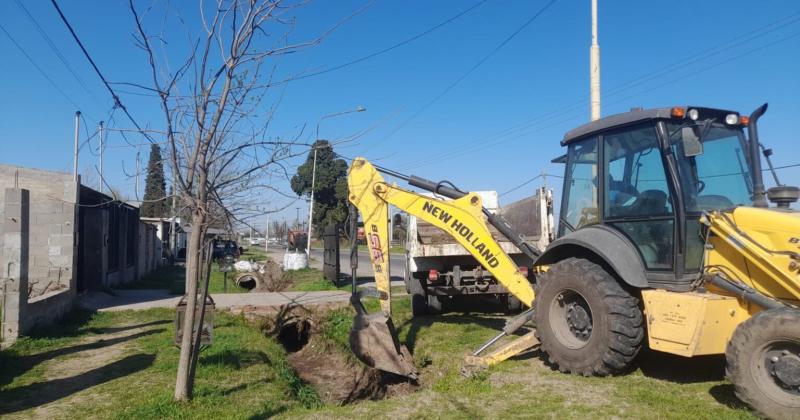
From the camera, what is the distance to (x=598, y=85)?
11461 millimetres

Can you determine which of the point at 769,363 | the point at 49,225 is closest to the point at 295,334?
→ the point at 49,225

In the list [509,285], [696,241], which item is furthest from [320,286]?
[696,241]

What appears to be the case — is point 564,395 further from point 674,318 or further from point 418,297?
point 418,297

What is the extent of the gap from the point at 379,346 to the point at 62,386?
3.86 meters

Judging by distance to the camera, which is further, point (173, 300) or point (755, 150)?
point (173, 300)

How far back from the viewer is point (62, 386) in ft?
21.8

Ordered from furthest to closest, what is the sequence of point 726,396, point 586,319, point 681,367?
point 681,367 → point 586,319 → point 726,396

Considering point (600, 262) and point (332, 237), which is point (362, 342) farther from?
point (332, 237)

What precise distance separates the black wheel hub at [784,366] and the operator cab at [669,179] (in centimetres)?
110

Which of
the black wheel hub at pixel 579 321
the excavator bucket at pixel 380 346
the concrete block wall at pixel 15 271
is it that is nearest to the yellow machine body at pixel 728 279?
the black wheel hub at pixel 579 321

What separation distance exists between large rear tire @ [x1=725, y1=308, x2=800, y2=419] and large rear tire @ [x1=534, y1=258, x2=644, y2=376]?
108cm

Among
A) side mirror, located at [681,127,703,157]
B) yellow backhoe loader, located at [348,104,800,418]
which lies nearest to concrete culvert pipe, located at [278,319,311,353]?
yellow backhoe loader, located at [348,104,800,418]

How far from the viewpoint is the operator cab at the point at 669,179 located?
5.68 meters

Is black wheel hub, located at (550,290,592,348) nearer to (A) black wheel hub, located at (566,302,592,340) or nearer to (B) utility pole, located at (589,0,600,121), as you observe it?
(A) black wheel hub, located at (566,302,592,340)
